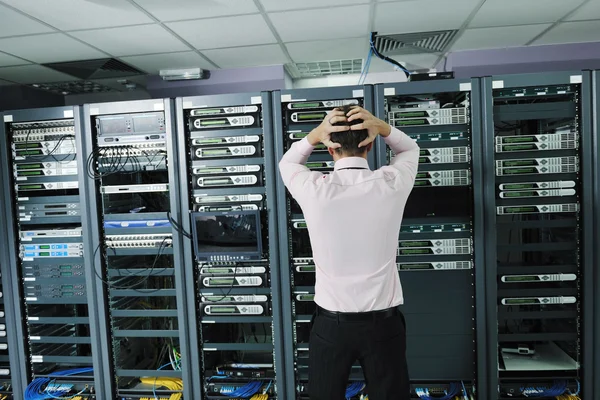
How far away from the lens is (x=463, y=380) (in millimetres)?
2328

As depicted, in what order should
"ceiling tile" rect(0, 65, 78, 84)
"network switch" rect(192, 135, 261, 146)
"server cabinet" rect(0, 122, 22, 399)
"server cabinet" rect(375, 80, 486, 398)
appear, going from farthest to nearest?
"ceiling tile" rect(0, 65, 78, 84), "server cabinet" rect(0, 122, 22, 399), "network switch" rect(192, 135, 261, 146), "server cabinet" rect(375, 80, 486, 398)

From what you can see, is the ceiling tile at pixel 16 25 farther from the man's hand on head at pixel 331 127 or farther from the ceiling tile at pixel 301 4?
the man's hand on head at pixel 331 127

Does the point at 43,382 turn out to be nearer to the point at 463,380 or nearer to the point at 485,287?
the point at 463,380

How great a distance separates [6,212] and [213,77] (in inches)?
77.5

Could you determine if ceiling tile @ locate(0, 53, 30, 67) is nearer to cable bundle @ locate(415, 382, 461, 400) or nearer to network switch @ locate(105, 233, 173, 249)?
network switch @ locate(105, 233, 173, 249)

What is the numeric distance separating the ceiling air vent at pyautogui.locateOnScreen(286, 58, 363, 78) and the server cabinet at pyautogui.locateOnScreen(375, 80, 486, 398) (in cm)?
134

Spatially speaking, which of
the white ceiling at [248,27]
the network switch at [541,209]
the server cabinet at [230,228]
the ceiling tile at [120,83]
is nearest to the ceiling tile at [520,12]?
the white ceiling at [248,27]

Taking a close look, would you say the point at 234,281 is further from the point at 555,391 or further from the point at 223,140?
the point at 555,391

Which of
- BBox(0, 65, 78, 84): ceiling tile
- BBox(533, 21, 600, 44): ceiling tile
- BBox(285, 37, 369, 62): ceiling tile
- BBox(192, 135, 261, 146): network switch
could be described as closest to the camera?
BBox(192, 135, 261, 146): network switch

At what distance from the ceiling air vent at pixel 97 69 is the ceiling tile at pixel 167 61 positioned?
0.11m

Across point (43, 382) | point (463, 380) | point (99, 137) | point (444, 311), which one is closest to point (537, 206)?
point (444, 311)

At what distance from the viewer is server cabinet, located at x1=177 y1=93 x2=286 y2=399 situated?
2.33 m

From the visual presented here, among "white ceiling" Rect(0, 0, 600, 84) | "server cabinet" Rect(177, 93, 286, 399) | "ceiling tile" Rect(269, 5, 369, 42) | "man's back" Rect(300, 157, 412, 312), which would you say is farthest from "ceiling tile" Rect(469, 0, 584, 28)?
"man's back" Rect(300, 157, 412, 312)

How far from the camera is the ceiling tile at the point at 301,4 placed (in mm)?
2133
